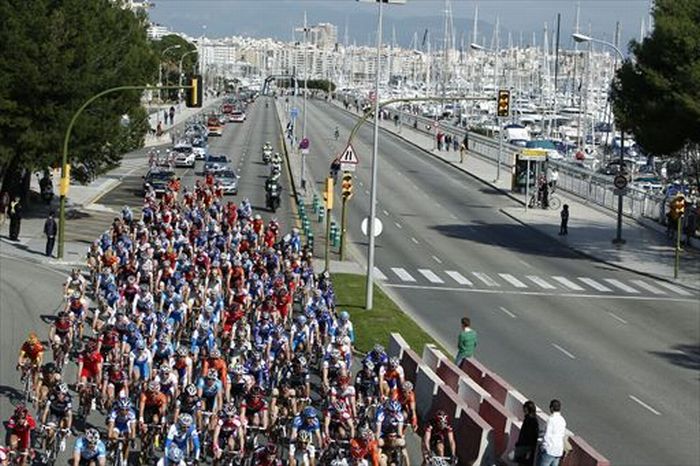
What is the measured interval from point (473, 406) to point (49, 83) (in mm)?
30986

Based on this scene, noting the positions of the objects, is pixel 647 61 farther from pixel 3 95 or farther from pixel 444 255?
pixel 3 95

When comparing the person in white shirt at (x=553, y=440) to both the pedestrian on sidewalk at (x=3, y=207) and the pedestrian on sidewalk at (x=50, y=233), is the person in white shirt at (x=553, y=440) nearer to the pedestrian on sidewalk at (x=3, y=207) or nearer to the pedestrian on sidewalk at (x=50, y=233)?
the pedestrian on sidewalk at (x=50, y=233)

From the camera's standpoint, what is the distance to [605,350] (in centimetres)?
3331

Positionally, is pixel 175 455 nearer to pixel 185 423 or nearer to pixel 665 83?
pixel 185 423

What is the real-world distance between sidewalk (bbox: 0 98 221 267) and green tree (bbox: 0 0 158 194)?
7.05ft

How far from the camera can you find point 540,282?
44781mm

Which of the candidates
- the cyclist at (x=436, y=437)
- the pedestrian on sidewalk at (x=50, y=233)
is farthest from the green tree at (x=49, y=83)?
the cyclist at (x=436, y=437)

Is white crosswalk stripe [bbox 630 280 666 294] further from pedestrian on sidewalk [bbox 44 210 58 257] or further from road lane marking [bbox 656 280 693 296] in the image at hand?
pedestrian on sidewalk [bbox 44 210 58 257]

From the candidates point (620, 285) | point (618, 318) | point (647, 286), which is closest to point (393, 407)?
point (618, 318)

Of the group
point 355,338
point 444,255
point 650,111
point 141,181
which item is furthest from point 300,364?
point 141,181

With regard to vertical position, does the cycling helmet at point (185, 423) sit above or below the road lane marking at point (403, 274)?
above

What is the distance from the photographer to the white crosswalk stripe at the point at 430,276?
44.1m

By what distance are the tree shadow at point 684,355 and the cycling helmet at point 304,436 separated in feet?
51.4

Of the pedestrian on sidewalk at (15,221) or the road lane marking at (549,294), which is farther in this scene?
the pedestrian on sidewalk at (15,221)
